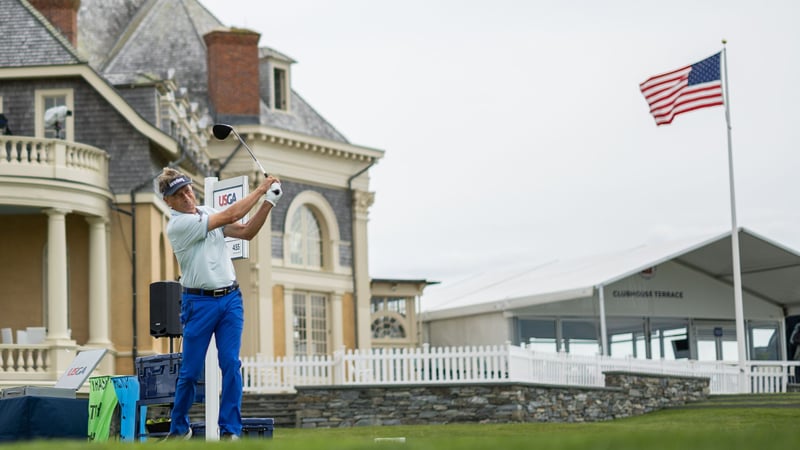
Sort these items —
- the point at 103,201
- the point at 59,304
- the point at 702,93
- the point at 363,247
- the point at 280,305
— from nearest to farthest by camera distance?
the point at 59,304 → the point at 103,201 → the point at 702,93 → the point at 280,305 → the point at 363,247

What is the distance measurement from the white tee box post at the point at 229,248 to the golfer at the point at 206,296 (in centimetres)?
34

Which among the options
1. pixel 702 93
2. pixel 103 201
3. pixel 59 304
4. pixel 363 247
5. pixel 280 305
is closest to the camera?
pixel 59 304

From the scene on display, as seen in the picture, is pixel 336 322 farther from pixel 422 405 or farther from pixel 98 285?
pixel 422 405

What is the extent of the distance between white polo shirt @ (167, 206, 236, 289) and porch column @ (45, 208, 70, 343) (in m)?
15.5

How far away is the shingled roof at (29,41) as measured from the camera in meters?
27.8

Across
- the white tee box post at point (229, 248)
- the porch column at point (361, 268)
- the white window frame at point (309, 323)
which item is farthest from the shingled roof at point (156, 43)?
the white tee box post at point (229, 248)

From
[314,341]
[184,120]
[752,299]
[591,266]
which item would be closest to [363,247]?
[314,341]

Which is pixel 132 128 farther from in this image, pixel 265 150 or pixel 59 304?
pixel 265 150

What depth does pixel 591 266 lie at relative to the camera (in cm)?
3684

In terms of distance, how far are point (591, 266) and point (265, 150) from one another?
9.11 meters

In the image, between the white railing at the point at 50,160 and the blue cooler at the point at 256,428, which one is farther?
the white railing at the point at 50,160

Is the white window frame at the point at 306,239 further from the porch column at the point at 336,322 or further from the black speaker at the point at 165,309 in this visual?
the black speaker at the point at 165,309

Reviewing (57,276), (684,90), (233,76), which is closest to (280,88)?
(233,76)

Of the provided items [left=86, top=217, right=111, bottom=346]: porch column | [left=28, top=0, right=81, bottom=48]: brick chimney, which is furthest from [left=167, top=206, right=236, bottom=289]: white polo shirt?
[left=28, top=0, right=81, bottom=48]: brick chimney
